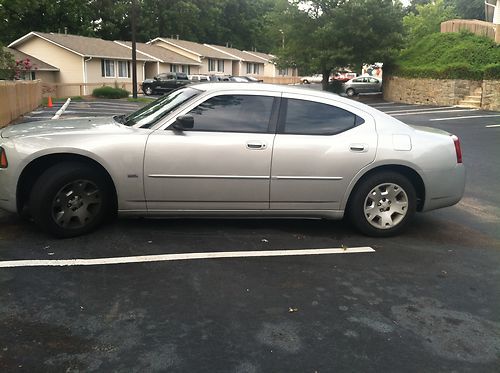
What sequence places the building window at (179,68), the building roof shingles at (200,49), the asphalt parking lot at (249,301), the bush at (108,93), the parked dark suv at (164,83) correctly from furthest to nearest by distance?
1. the building roof shingles at (200,49)
2. the building window at (179,68)
3. the parked dark suv at (164,83)
4. the bush at (108,93)
5. the asphalt parking lot at (249,301)

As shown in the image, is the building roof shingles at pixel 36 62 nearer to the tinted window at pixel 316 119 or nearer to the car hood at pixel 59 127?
the car hood at pixel 59 127

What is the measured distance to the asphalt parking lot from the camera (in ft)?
9.98

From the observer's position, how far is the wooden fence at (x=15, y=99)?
13763mm

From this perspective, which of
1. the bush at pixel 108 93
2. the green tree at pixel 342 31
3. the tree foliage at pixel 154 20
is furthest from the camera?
the tree foliage at pixel 154 20

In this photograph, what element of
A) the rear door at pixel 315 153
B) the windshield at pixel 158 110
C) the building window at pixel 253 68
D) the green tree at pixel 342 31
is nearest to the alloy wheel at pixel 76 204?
the windshield at pixel 158 110

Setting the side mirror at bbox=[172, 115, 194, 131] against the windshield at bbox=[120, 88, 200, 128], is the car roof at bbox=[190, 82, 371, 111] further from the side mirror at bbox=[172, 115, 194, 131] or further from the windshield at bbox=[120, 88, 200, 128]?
the side mirror at bbox=[172, 115, 194, 131]

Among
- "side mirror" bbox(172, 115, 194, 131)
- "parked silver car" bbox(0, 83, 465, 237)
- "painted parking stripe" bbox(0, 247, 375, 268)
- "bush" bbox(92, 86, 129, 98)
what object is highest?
"bush" bbox(92, 86, 129, 98)

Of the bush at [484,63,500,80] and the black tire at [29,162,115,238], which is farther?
the bush at [484,63,500,80]

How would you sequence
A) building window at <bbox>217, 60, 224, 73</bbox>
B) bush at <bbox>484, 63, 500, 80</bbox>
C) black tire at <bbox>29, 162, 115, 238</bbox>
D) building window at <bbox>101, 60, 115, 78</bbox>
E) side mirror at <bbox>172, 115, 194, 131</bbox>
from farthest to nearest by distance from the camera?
1. building window at <bbox>217, 60, 224, 73</bbox>
2. building window at <bbox>101, 60, 115, 78</bbox>
3. bush at <bbox>484, 63, 500, 80</bbox>
4. side mirror at <bbox>172, 115, 194, 131</bbox>
5. black tire at <bbox>29, 162, 115, 238</bbox>

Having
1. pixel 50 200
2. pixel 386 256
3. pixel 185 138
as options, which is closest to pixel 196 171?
pixel 185 138

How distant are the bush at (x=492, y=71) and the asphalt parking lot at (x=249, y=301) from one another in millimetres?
21798

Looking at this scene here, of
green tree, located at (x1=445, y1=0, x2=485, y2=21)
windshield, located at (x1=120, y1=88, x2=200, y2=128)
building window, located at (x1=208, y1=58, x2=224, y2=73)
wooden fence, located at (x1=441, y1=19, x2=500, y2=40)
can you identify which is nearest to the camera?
windshield, located at (x1=120, y1=88, x2=200, y2=128)

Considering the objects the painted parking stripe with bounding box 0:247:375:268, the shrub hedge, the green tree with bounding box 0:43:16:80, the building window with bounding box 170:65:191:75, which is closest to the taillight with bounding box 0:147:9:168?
the painted parking stripe with bounding box 0:247:375:268

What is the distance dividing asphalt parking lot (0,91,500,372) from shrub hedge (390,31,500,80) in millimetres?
23201
